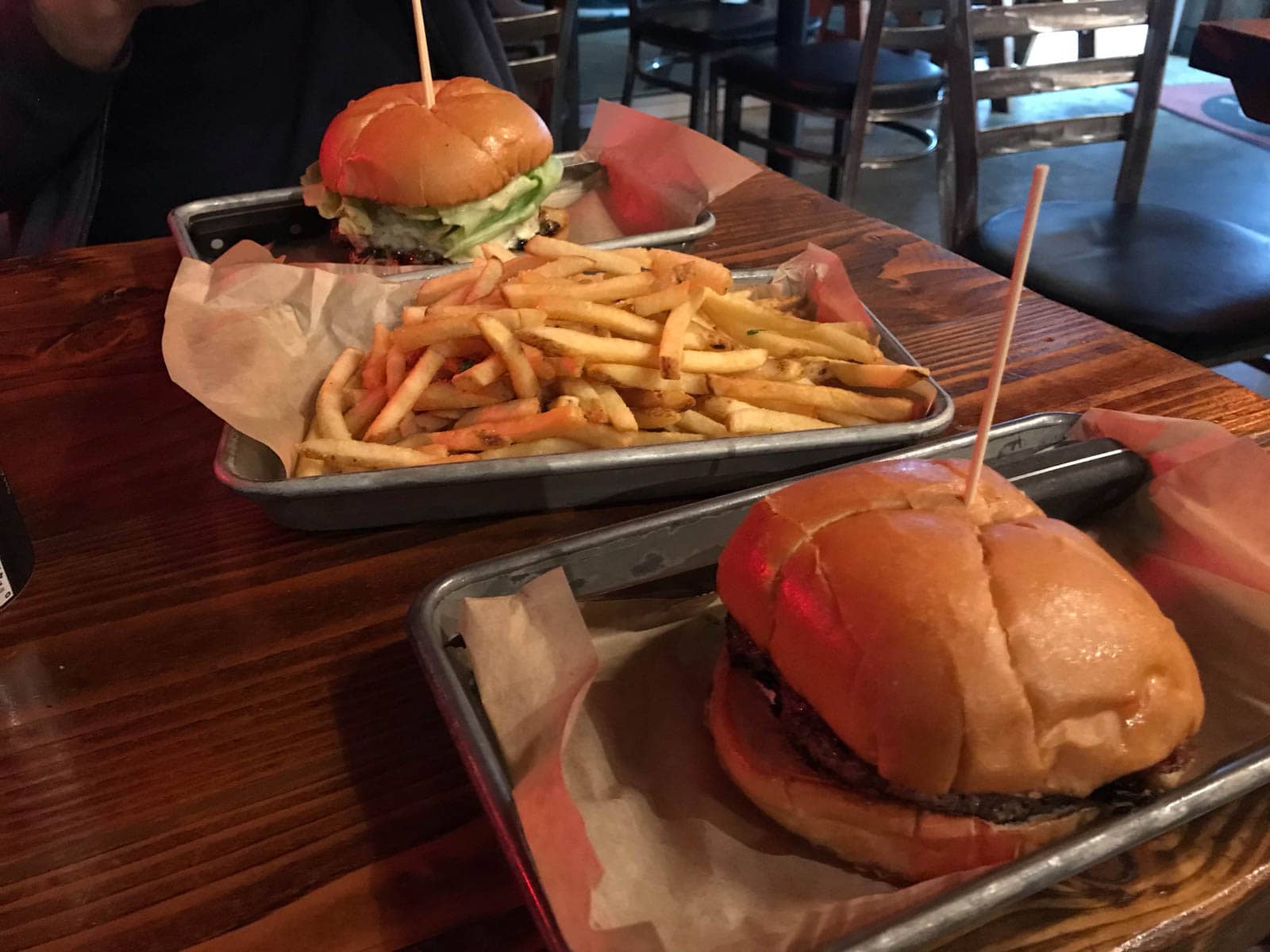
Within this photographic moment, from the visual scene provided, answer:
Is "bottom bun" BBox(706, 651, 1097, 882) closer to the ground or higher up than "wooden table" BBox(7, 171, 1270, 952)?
higher up

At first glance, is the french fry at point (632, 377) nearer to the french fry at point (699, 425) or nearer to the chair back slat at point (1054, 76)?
the french fry at point (699, 425)

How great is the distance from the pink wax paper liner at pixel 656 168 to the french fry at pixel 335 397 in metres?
0.88

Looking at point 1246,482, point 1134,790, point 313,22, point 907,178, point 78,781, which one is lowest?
point 907,178

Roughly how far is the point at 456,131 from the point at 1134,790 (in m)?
1.69

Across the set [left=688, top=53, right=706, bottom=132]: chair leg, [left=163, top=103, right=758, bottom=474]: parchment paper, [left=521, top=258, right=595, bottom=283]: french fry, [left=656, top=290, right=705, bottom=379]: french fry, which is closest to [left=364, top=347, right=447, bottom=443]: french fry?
[left=163, top=103, right=758, bottom=474]: parchment paper

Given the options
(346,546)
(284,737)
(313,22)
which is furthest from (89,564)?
(313,22)

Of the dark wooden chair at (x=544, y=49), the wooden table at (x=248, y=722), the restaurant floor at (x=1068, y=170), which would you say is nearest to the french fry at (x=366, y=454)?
the wooden table at (x=248, y=722)

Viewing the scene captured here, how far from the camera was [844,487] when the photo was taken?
0.90 meters

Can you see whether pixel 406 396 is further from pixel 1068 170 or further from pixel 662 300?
pixel 1068 170

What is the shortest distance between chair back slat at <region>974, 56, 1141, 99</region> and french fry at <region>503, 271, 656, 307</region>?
1990 mm

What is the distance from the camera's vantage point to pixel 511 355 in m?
1.24

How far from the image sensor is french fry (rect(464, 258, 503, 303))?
143 centimetres

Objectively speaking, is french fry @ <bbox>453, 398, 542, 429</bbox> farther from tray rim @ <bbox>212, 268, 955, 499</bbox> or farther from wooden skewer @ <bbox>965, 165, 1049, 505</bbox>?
wooden skewer @ <bbox>965, 165, 1049, 505</bbox>

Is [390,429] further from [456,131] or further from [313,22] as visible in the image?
[313,22]
